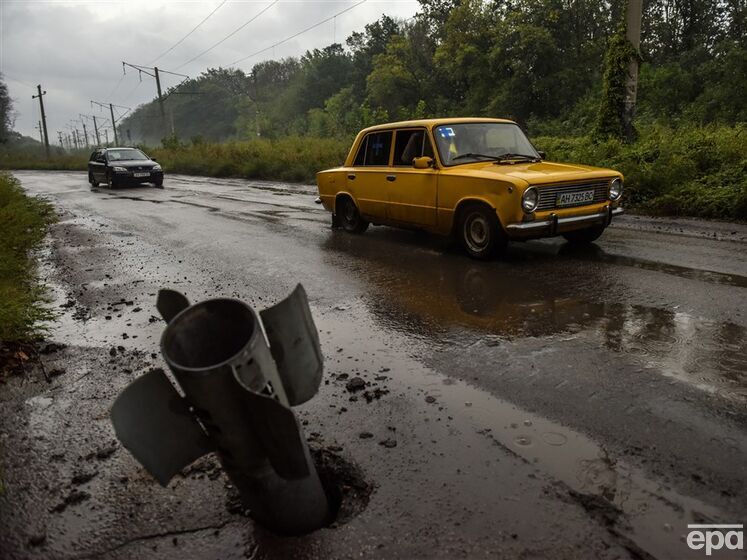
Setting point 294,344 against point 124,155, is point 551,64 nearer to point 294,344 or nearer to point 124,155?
point 124,155

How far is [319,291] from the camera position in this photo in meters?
5.91

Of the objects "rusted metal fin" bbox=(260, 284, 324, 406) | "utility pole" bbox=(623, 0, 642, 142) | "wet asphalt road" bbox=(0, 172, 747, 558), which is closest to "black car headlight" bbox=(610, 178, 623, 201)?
"wet asphalt road" bbox=(0, 172, 747, 558)

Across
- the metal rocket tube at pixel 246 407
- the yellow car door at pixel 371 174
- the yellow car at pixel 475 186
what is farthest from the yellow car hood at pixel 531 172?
the metal rocket tube at pixel 246 407

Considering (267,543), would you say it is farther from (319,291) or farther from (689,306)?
(689,306)

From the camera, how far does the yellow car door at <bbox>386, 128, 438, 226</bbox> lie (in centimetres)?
718

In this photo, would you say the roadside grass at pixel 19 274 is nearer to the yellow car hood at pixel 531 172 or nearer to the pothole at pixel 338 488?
the pothole at pixel 338 488

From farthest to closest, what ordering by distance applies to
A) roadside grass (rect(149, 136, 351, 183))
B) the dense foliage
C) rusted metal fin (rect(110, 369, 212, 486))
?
roadside grass (rect(149, 136, 351, 183)) → the dense foliage → rusted metal fin (rect(110, 369, 212, 486))

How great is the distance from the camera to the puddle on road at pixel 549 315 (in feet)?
12.0

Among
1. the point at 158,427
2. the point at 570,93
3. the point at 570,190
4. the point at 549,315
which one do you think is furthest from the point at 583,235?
the point at 570,93

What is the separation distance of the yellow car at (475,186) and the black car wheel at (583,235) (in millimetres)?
13

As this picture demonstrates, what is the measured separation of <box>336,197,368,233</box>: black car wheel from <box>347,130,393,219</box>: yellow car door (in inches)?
11.6

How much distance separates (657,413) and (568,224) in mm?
3762

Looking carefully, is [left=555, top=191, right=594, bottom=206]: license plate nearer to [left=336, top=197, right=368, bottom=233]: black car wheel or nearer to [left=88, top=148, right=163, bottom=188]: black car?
[left=336, top=197, right=368, bottom=233]: black car wheel

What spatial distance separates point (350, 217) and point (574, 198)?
3.99 m
